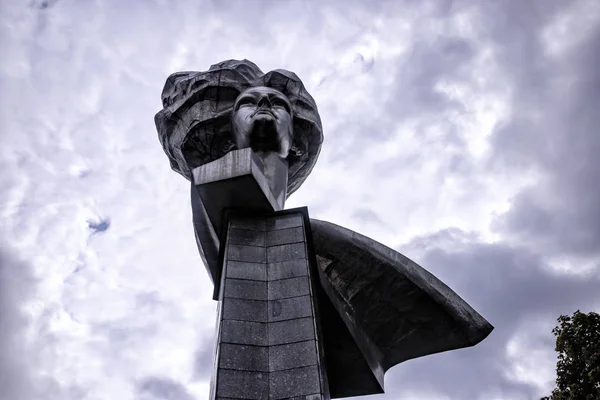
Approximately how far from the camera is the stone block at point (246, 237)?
790 centimetres

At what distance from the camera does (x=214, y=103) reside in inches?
424

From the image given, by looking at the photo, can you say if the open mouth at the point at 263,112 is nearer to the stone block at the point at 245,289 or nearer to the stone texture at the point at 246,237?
the stone texture at the point at 246,237

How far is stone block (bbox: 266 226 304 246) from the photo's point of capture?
7944 mm

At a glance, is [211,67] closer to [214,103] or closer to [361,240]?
[214,103]

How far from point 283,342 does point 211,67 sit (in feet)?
19.6

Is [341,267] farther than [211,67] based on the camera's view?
No

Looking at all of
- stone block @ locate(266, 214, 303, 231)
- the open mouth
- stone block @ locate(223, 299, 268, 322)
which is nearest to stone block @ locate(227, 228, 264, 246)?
stone block @ locate(266, 214, 303, 231)

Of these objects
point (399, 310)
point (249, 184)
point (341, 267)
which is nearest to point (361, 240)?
point (341, 267)

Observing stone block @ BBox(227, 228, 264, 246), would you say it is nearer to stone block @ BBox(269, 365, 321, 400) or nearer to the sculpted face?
stone block @ BBox(269, 365, 321, 400)

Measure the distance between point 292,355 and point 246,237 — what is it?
188cm

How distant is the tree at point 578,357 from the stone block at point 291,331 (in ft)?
30.2

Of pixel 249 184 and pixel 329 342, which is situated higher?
pixel 249 184

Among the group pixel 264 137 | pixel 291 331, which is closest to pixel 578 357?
pixel 264 137

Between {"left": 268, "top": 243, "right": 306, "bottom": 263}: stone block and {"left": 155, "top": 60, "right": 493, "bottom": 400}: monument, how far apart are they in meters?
0.01
